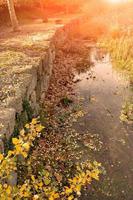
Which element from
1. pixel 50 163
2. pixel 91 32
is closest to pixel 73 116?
pixel 50 163

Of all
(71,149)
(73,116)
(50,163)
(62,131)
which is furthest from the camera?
(73,116)

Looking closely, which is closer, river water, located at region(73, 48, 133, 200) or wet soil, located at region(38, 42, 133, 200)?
river water, located at region(73, 48, 133, 200)

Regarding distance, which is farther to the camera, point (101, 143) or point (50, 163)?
point (101, 143)

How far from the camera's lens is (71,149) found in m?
13.4

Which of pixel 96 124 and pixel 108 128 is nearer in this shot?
pixel 108 128

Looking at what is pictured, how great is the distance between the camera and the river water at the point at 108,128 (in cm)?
1119

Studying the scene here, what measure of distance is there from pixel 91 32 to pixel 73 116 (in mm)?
22253

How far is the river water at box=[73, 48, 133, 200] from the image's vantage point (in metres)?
11.2

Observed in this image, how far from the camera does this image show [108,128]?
48.9 ft

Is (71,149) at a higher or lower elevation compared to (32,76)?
lower

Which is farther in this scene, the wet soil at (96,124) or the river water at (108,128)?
the wet soil at (96,124)

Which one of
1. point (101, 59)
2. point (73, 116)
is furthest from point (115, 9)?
point (73, 116)

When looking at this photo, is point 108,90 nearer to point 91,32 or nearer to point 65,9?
point 91,32

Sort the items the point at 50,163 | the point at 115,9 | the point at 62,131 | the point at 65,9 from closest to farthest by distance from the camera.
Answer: the point at 50,163
the point at 62,131
the point at 65,9
the point at 115,9
